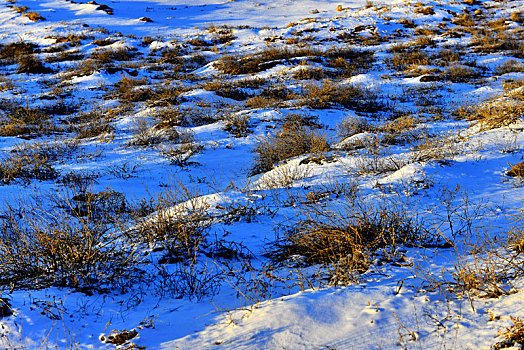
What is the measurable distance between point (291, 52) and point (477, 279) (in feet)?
47.3

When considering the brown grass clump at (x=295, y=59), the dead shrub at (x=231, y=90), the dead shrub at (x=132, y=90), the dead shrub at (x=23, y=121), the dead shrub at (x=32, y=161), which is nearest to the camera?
the dead shrub at (x=32, y=161)

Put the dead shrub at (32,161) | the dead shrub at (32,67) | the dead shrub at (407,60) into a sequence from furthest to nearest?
1. the dead shrub at (32,67)
2. the dead shrub at (407,60)
3. the dead shrub at (32,161)

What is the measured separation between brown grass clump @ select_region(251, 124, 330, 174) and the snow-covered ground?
13 cm

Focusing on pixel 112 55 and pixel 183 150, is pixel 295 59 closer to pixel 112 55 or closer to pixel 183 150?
pixel 183 150

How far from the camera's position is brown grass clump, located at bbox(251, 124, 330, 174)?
5.89 m

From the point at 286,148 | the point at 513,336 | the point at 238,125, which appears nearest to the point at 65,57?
the point at 238,125

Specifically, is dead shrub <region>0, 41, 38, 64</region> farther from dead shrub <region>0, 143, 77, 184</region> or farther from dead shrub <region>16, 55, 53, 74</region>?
dead shrub <region>0, 143, 77, 184</region>

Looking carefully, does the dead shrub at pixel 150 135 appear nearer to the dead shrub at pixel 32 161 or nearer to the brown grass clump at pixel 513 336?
the dead shrub at pixel 32 161

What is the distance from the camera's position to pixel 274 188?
454cm

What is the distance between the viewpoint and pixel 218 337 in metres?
2.07

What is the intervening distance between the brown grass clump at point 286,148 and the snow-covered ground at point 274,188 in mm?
129

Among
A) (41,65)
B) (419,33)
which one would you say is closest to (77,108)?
(41,65)

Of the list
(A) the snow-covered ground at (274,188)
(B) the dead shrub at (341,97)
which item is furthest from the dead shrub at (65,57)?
(B) the dead shrub at (341,97)

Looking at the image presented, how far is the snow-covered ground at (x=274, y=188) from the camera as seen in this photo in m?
2.10
